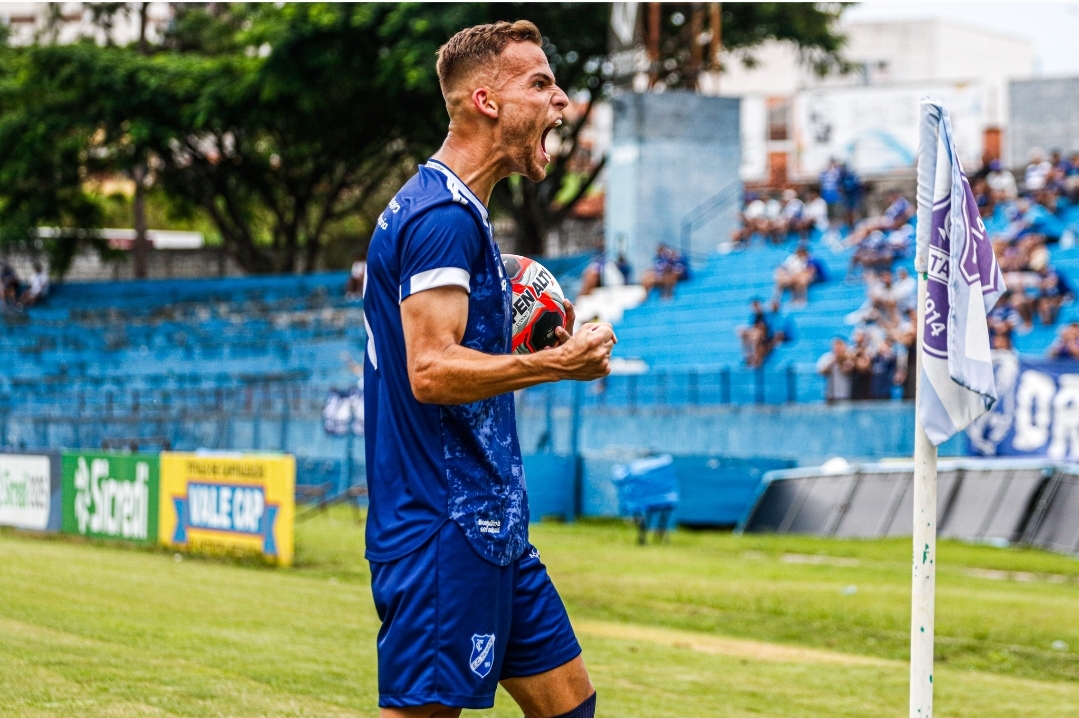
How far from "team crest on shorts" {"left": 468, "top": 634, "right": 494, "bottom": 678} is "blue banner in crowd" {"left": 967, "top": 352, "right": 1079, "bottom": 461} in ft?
49.6

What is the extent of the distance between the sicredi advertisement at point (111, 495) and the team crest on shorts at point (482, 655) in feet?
47.4

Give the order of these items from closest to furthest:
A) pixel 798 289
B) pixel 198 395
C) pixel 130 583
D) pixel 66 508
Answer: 1. pixel 130 583
2. pixel 66 508
3. pixel 798 289
4. pixel 198 395

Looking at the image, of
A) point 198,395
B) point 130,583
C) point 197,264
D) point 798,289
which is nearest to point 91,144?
point 197,264

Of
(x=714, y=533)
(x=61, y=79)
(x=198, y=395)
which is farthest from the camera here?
(x=61, y=79)

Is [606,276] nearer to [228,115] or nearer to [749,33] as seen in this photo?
[749,33]

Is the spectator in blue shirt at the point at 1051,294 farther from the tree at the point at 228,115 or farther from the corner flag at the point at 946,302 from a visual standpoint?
the corner flag at the point at 946,302

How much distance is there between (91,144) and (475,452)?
44676 mm

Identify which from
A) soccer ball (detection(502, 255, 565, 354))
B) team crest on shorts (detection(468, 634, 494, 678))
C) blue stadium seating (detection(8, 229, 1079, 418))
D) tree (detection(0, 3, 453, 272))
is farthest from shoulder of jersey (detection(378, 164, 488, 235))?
tree (detection(0, 3, 453, 272))

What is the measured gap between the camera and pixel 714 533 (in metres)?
21.2

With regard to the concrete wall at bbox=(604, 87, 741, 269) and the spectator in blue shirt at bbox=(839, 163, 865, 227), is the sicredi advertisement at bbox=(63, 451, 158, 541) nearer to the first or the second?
the spectator in blue shirt at bbox=(839, 163, 865, 227)

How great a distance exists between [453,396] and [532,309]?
656 millimetres

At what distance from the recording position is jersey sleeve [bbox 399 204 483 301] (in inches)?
146

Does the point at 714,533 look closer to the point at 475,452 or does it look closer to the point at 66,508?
the point at 66,508

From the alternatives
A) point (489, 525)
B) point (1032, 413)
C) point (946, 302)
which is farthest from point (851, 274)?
point (489, 525)
